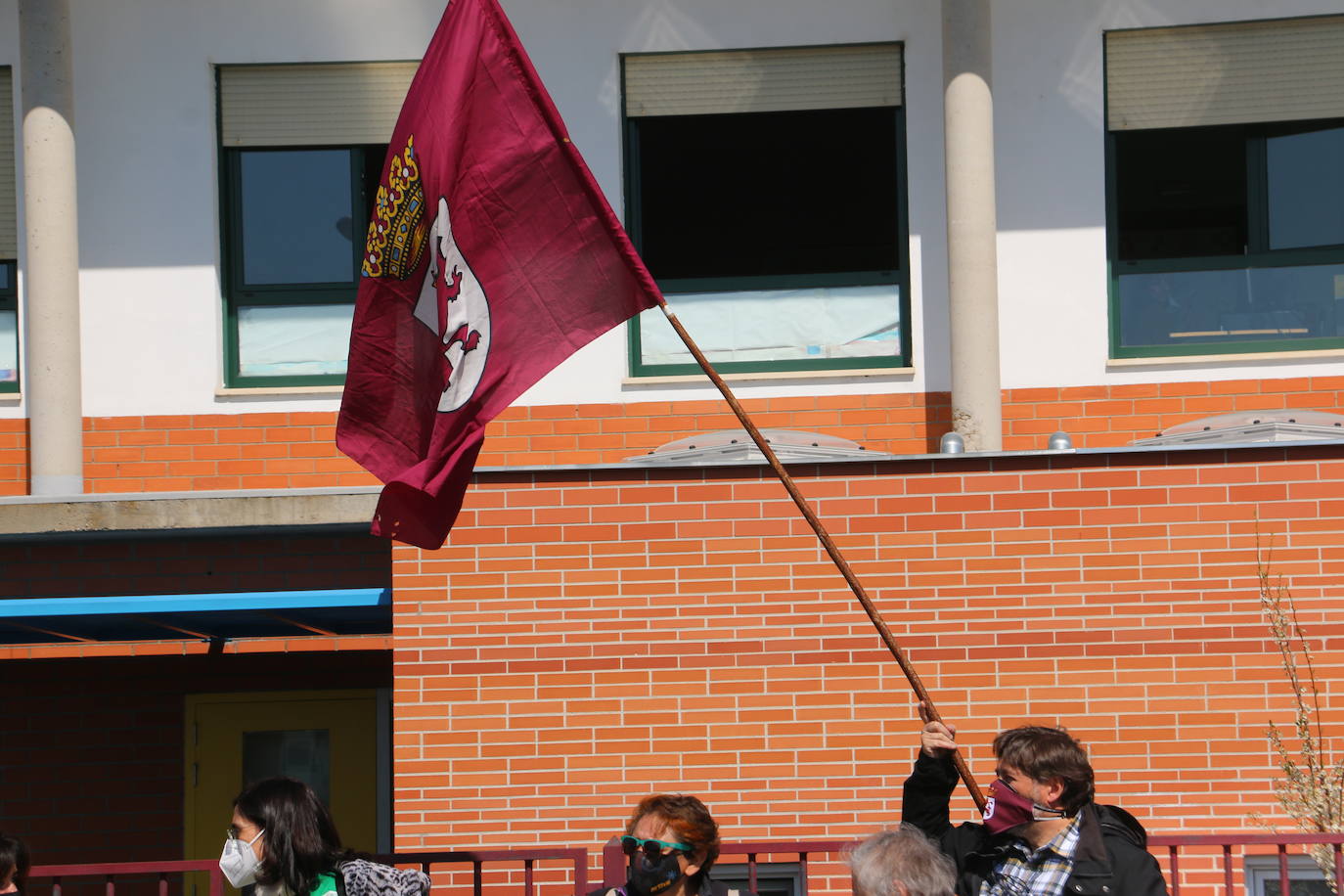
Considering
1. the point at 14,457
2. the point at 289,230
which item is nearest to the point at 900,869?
the point at 289,230

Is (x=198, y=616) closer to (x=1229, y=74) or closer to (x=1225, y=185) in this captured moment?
(x=1225, y=185)

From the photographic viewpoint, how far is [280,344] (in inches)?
389

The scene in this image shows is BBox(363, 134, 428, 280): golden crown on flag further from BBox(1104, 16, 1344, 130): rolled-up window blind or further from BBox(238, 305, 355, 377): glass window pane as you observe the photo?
BBox(1104, 16, 1344, 130): rolled-up window blind

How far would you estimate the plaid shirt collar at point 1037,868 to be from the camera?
13.7ft

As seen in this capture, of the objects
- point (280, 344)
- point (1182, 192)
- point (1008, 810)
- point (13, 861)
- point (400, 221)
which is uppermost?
point (1182, 192)

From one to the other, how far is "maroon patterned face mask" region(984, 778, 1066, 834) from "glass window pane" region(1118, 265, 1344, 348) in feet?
19.0

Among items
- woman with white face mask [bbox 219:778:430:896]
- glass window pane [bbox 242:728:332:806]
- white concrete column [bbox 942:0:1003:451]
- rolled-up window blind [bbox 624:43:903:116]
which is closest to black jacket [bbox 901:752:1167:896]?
woman with white face mask [bbox 219:778:430:896]

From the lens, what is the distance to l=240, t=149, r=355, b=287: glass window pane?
9.96 meters

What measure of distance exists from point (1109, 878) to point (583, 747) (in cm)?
384

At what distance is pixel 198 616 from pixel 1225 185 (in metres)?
6.78

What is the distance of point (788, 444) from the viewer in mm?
8227

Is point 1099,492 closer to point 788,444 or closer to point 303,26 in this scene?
point 788,444

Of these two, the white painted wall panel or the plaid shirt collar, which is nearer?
the plaid shirt collar

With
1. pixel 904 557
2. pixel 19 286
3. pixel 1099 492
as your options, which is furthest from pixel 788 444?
pixel 19 286
